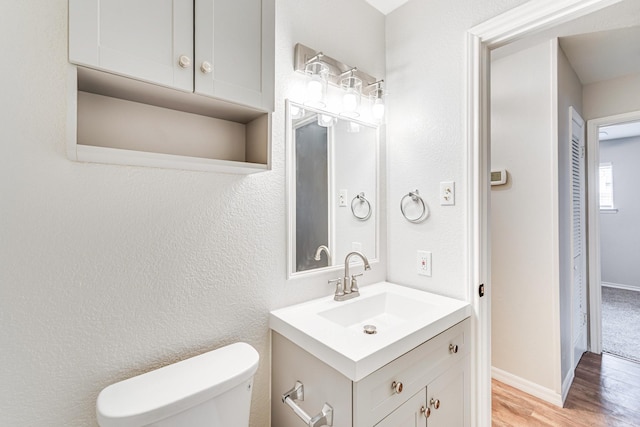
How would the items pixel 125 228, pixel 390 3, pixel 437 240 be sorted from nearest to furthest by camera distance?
pixel 125 228 → pixel 437 240 → pixel 390 3

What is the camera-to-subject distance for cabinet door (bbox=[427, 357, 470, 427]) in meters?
1.18

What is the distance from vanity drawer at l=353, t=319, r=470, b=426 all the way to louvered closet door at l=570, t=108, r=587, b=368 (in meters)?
1.70

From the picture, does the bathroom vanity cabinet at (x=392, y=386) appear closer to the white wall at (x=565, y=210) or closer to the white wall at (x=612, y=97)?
the white wall at (x=565, y=210)

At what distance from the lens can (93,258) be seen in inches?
35.3

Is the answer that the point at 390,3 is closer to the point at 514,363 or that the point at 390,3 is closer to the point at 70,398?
the point at 70,398

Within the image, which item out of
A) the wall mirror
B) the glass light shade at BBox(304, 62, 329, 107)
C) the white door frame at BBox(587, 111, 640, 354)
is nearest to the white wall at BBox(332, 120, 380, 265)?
the wall mirror

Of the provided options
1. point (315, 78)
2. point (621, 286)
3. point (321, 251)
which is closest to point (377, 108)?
point (315, 78)

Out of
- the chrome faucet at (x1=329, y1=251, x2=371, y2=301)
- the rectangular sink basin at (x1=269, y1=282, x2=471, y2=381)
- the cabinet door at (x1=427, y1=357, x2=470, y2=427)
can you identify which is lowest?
the cabinet door at (x1=427, y1=357, x2=470, y2=427)

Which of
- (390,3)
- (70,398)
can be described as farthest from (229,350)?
(390,3)

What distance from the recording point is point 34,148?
0.82 metres

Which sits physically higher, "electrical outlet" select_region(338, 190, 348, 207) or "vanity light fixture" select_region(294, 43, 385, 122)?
"vanity light fixture" select_region(294, 43, 385, 122)

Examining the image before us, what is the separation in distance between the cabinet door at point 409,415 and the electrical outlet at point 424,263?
24.2 inches

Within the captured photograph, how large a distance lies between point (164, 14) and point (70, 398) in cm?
115

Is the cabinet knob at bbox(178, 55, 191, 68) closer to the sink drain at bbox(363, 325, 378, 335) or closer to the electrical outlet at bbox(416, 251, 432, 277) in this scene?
the sink drain at bbox(363, 325, 378, 335)
